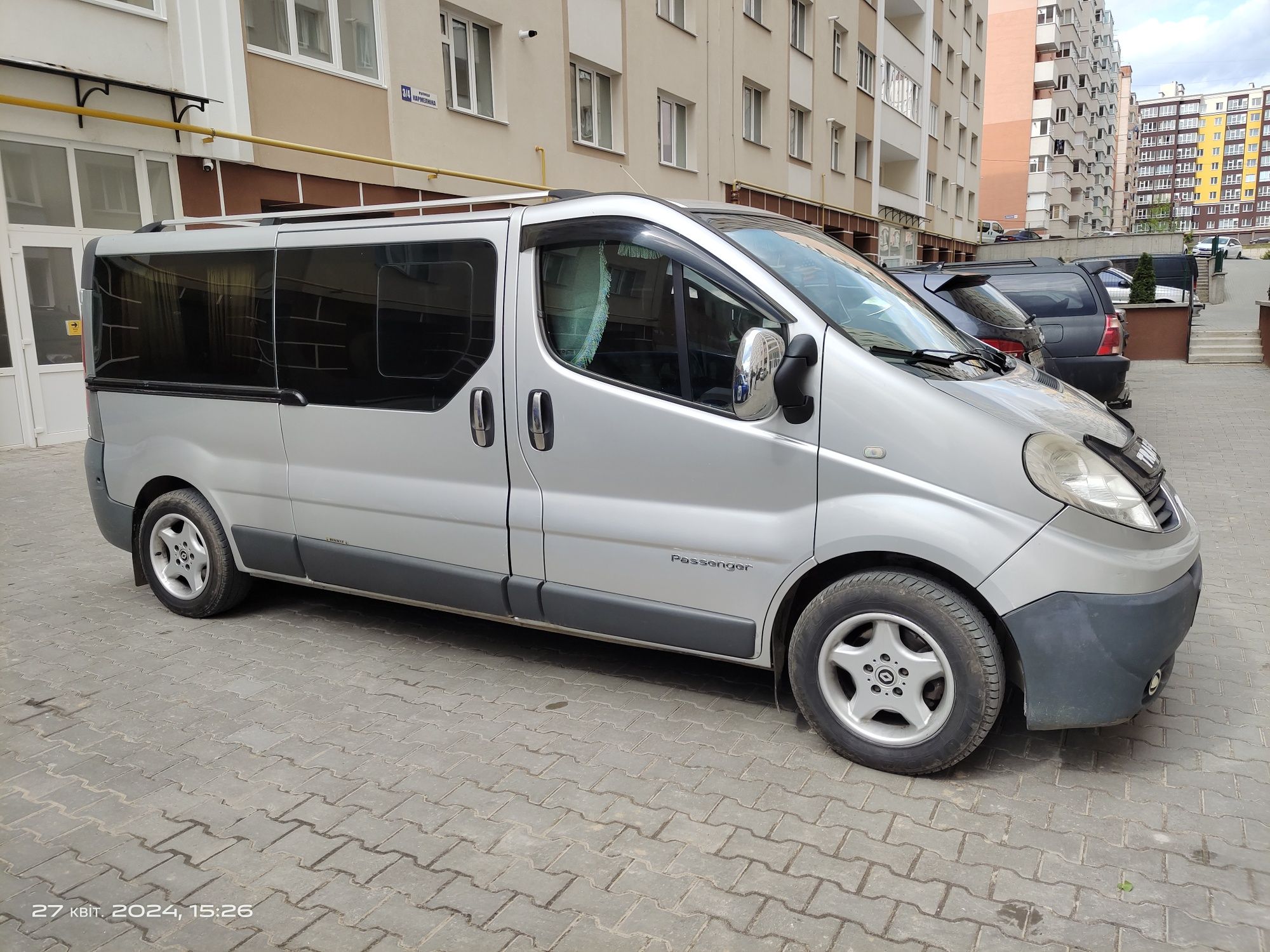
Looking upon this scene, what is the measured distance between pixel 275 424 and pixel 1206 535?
5.97m

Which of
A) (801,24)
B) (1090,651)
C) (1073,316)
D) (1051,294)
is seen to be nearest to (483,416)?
(1090,651)

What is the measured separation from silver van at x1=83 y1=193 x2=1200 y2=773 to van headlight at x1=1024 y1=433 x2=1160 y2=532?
1cm

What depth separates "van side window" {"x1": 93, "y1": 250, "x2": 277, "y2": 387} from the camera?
4.85 meters

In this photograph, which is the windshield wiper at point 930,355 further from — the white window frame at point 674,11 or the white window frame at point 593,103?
the white window frame at point 674,11

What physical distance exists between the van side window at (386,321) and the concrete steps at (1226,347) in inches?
729

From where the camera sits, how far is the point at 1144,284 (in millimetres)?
20344

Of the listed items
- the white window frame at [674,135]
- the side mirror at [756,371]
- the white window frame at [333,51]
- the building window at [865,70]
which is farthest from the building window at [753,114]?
the side mirror at [756,371]

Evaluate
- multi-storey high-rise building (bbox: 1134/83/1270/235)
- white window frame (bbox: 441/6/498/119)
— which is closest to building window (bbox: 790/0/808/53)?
white window frame (bbox: 441/6/498/119)

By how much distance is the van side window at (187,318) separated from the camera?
15.9 feet

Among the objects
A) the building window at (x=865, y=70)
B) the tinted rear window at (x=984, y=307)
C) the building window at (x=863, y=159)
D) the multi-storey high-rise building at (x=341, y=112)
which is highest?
the building window at (x=865, y=70)

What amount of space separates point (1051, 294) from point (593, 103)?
414 inches

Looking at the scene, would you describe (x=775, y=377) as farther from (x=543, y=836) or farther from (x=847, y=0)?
(x=847, y=0)

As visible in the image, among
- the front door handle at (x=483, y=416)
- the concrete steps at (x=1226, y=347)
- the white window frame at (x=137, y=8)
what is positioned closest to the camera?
the front door handle at (x=483, y=416)

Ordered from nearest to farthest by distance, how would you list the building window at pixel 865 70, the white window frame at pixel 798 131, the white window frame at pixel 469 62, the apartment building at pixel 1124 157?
the white window frame at pixel 469 62 → the white window frame at pixel 798 131 → the building window at pixel 865 70 → the apartment building at pixel 1124 157
